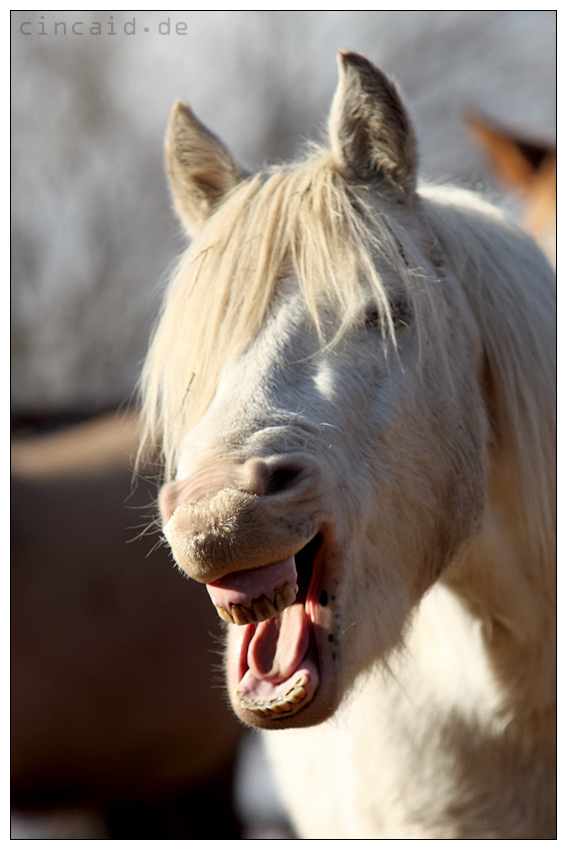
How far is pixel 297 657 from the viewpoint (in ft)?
3.55

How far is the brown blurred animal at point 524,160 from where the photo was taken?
12.2 feet

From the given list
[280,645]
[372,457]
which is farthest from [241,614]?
[372,457]

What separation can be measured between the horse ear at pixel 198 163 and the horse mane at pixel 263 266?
0.32 feet

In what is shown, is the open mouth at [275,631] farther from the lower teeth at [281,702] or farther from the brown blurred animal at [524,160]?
the brown blurred animal at [524,160]

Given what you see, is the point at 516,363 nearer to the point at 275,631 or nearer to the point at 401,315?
the point at 401,315

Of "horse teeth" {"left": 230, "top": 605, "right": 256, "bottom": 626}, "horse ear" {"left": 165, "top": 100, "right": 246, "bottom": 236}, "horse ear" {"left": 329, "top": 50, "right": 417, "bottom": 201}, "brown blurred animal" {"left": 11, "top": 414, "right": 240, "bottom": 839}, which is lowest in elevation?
"brown blurred animal" {"left": 11, "top": 414, "right": 240, "bottom": 839}

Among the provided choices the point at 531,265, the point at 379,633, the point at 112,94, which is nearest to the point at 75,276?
the point at 112,94

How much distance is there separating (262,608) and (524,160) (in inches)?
142

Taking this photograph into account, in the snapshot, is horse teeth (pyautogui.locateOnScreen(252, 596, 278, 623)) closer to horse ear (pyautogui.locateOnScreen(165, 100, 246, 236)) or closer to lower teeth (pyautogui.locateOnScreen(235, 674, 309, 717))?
lower teeth (pyautogui.locateOnScreen(235, 674, 309, 717))

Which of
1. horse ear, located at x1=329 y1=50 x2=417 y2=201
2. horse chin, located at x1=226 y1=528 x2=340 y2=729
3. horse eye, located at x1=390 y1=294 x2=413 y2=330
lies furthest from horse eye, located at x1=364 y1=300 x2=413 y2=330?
horse chin, located at x1=226 y1=528 x2=340 y2=729

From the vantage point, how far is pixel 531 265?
1.61m

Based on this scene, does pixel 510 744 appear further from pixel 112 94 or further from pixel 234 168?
pixel 112 94

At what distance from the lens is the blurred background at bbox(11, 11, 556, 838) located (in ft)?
8.85

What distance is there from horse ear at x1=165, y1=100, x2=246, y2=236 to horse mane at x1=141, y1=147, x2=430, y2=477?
10 centimetres
